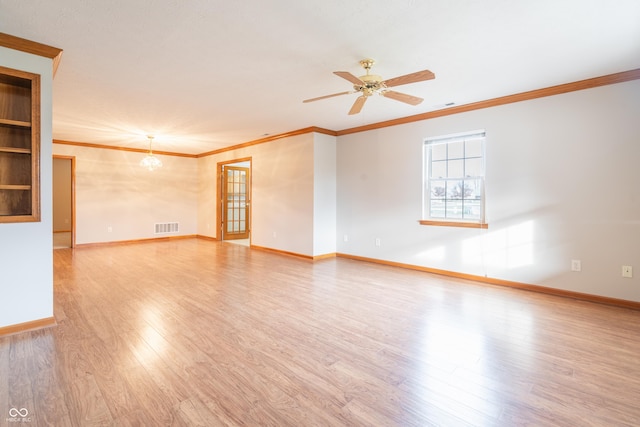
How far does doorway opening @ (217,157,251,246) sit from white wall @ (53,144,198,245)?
1226 millimetres

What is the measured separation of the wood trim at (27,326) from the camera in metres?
2.60

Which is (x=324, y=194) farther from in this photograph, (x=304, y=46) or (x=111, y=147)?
(x=111, y=147)

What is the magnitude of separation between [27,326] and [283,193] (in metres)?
4.35

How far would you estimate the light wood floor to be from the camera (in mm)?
1702

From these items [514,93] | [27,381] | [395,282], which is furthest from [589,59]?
[27,381]

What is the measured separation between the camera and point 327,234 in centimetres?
605

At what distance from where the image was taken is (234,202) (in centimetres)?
865

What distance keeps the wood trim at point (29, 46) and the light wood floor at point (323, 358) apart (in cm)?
241

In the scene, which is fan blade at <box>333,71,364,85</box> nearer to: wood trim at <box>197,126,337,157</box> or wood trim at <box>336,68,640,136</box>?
wood trim at <box>336,68,640,136</box>

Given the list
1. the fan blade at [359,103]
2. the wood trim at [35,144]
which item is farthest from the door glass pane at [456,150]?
the wood trim at [35,144]

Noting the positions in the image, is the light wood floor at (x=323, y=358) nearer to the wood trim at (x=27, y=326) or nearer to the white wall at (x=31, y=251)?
the wood trim at (x=27, y=326)

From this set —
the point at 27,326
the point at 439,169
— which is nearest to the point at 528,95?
the point at 439,169

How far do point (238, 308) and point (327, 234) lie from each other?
302 centimetres

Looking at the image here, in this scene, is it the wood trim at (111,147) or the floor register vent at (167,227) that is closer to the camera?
the wood trim at (111,147)
